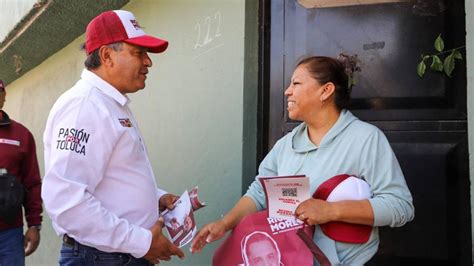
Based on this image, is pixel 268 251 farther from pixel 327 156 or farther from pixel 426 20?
pixel 426 20

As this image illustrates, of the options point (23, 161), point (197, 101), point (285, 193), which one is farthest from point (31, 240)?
point (285, 193)

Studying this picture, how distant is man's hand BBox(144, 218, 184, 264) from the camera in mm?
2055

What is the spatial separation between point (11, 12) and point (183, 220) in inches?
178

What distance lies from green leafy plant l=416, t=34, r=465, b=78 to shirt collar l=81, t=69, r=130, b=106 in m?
1.51

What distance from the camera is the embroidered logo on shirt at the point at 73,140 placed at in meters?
1.92

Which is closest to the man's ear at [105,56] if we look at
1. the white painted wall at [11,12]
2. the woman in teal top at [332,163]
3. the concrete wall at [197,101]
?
the woman in teal top at [332,163]

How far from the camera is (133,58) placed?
2193 millimetres

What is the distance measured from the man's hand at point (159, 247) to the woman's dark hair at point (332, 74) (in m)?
0.91

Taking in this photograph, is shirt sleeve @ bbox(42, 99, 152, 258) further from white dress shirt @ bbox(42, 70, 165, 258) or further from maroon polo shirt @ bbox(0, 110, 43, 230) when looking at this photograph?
maroon polo shirt @ bbox(0, 110, 43, 230)

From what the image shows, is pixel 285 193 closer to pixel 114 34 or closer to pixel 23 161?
pixel 114 34

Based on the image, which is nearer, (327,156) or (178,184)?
(327,156)

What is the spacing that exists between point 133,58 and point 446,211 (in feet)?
5.70

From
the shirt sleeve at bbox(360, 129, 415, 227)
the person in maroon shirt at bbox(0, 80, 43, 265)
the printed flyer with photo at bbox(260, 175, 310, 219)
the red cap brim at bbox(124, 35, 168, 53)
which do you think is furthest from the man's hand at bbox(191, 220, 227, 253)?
the person in maroon shirt at bbox(0, 80, 43, 265)

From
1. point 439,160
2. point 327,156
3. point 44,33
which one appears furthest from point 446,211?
point 44,33
